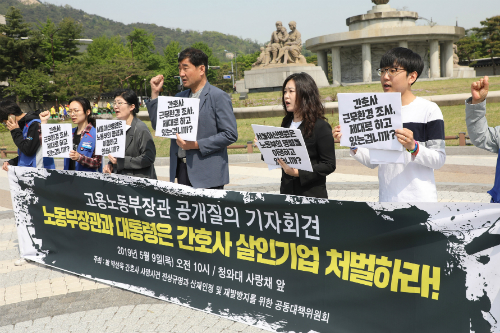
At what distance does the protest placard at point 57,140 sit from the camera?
515 centimetres

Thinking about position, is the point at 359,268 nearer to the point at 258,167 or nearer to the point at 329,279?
the point at 329,279

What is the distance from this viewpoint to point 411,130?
3105 millimetres

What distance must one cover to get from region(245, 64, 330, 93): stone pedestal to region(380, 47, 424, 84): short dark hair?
31.0 m

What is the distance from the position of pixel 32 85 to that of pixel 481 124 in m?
51.0

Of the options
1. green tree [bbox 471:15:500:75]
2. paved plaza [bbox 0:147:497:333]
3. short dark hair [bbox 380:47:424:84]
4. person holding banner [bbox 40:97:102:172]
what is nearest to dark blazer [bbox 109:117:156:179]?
person holding banner [bbox 40:97:102:172]

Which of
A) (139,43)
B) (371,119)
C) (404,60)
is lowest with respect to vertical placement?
(371,119)

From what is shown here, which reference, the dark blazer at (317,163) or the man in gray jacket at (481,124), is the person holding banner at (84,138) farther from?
the man in gray jacket at (481,124)

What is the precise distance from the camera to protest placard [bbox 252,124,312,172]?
342 cm

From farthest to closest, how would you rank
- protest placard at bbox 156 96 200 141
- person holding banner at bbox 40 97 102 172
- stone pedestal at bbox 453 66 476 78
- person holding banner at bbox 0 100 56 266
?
1. stone pedestal at bbox 453 66 476 78
2. person holding banner at bbox 0 100 56 266
3. person holding banner at bbox 40 97 102 172
4. protest placard at bbox 156 96 200 141

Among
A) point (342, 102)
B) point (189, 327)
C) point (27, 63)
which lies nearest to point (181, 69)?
point (342, 102)

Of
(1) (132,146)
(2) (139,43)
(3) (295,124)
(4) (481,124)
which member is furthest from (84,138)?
(2) (139,43)

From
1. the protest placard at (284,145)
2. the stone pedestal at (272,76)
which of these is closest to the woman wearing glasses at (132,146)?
the protest placard at (284,145)

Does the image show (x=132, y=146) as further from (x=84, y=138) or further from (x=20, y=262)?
(x=20, y=262)

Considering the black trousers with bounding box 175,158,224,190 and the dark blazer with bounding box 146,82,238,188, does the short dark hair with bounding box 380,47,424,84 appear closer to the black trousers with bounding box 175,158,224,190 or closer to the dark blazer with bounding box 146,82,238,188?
the dark blazer with bounding box 146,82,238,188
